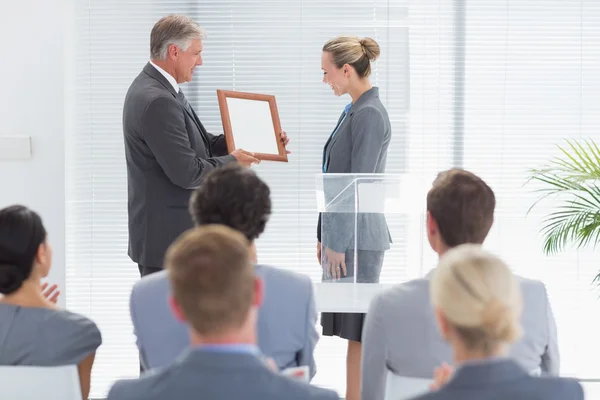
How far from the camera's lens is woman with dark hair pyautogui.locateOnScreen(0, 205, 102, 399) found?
6.19 ft

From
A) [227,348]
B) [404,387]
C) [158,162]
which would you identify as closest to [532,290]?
[404,387]

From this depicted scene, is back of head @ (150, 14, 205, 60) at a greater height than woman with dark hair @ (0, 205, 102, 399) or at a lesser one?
greater

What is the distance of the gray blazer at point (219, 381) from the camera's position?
126cm

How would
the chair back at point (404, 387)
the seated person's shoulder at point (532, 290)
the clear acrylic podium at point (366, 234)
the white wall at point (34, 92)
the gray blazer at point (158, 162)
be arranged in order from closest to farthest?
1. the chair back at point (404, 387)
2. the seated person's shoulder at point (532, 290)
3. the clear acrylic podium at point (366, 234)
4. the gray blazer at point (158, 162)
5. the white wall at point (34, 92)

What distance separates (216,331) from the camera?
1.26 meters

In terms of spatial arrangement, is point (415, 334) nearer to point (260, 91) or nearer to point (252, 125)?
point (252, 125)

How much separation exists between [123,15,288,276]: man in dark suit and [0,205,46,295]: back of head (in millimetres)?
1014

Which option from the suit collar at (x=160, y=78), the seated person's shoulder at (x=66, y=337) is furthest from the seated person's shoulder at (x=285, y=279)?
the suit collar at (x=160, y=78)

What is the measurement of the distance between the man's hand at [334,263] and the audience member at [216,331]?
1430mm

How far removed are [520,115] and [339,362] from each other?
5.18ft

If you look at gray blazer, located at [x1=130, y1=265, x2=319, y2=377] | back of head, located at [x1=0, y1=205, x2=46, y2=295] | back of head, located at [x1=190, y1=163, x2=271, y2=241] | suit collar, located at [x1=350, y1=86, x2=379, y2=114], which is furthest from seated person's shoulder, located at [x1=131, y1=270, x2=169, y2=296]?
suit collar, located at [x1=350, y1=86, x2=379, y2=114]

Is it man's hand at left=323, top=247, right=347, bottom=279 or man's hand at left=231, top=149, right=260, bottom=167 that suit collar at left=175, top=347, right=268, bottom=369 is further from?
man's hand at left=231, top=149, right=260, bottom=167

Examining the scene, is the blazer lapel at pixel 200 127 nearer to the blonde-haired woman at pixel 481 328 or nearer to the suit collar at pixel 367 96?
the suit collar at pixel 367 96

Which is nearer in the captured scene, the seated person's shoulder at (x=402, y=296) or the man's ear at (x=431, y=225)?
the seated person's shoulder at (x=402, y=296)
